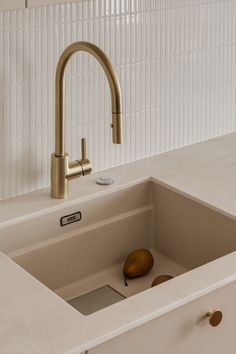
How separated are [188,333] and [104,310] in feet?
0.75

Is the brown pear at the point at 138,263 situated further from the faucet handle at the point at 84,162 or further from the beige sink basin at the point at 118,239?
the faucet handle at the point at 84,162

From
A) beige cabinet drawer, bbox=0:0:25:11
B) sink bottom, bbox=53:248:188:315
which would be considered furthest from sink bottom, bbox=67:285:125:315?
beige cabinet drawer, bbox=0:0:25:11

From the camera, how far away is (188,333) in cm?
189

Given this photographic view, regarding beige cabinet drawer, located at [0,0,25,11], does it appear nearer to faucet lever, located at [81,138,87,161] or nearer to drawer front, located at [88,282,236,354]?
faucet lever, located at [81,138,87,161]

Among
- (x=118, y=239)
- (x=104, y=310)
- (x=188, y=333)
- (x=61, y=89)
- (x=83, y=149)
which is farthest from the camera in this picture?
(x=118, y=239)

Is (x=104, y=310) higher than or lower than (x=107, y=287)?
higher

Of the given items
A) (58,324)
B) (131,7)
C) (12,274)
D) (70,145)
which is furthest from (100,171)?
(58,324)

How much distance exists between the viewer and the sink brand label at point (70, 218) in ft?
7.39

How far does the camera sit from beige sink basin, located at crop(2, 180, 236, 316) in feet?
7.29

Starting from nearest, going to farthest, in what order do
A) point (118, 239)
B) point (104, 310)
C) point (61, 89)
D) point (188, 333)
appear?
point (104, 310) < point (188, 333) < point (61, 89) < point (118, 239)

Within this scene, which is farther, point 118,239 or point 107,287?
point 118,239

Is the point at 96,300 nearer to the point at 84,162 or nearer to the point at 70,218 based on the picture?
the point at 70,218

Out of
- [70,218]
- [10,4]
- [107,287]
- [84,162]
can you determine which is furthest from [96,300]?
[10,4]

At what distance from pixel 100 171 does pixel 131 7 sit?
467 millimetres
